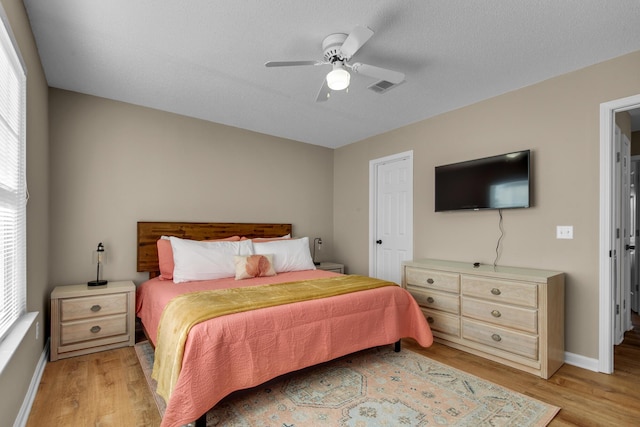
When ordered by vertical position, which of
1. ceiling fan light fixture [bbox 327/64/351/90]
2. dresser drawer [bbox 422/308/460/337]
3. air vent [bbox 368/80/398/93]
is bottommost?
dresser drawer [bbox 422/308/460/337]

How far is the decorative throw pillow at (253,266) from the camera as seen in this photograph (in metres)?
3.25

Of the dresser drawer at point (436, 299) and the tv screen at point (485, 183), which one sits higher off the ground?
the tv screen at point (485, 183)

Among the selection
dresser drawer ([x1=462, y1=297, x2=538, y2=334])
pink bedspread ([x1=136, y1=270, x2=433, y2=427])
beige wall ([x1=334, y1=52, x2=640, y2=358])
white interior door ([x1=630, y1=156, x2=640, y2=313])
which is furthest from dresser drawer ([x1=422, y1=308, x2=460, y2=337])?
white interior door ([x1=630, y1=156, x2=640, y2=313])

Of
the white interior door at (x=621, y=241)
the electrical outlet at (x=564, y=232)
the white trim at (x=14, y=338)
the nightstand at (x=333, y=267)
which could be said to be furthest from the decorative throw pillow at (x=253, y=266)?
the white interior door at (x=621, y=241)

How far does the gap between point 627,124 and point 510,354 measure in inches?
103

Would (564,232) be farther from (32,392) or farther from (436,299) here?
(32,392)

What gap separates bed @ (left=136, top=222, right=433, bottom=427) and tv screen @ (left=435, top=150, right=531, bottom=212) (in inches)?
48.0

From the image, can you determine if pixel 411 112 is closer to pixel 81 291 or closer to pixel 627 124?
pixel 627 124

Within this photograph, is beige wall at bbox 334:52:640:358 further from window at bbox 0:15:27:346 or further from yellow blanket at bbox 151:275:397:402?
window at bbox 0:15:27:346

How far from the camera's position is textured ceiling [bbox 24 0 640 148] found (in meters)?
1.92

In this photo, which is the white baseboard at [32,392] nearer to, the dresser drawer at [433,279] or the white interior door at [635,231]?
the dresser drawer at [433,279]

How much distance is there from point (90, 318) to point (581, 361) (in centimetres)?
417

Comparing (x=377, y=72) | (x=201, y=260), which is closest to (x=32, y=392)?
(x=201, y=260)

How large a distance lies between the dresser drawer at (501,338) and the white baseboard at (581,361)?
474 millimetres
